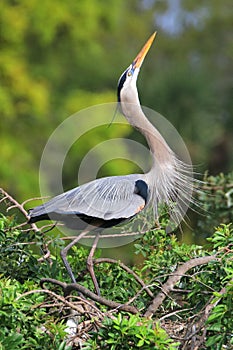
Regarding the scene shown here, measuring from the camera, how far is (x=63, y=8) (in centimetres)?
1288

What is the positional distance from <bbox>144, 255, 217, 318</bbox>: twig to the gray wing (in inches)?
42.9

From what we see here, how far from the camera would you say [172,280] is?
278 cm

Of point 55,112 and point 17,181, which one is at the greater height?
point 55,112

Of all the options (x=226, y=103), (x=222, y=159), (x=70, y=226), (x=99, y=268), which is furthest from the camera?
(x=226, y=103)

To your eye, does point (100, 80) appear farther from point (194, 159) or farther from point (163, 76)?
point (194, 159)

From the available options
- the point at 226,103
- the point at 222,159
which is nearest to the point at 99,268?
the point at 222,159

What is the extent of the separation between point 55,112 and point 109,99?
42.7 inches

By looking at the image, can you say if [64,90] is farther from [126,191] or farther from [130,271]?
[130,271]

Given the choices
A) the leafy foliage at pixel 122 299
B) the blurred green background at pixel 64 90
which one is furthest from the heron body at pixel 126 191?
the blurred green background at pixel 64 90

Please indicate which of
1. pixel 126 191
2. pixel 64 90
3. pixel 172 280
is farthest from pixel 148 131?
pixel 64 90

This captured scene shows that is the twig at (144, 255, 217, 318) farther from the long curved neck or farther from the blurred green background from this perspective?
the blurred green background

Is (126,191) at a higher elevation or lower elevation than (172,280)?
higher

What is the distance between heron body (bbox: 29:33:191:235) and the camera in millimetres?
3879

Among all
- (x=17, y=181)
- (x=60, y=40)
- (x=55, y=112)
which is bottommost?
(x=17, y=181)
